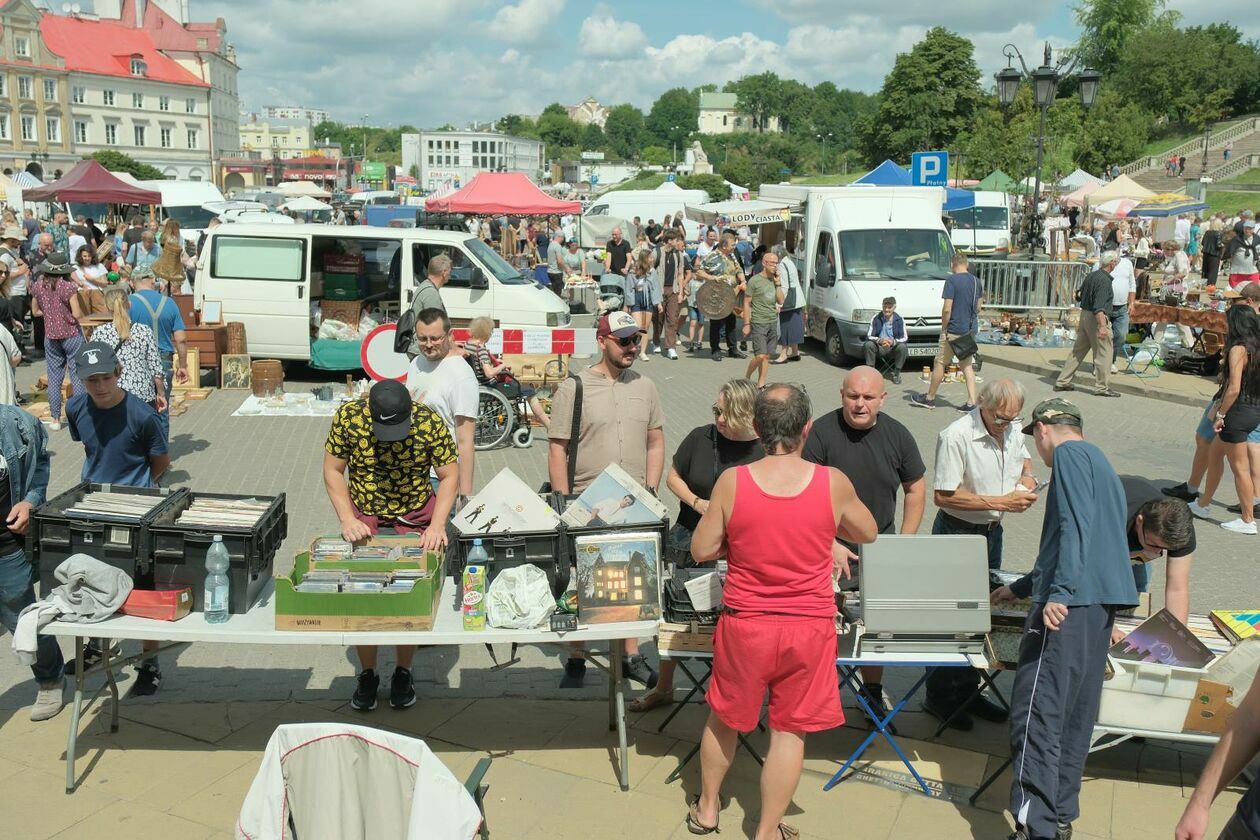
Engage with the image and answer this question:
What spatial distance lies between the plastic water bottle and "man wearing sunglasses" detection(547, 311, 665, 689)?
1.73 metres

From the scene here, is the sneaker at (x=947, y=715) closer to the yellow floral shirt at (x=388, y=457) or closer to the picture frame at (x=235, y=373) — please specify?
the yellow floral shirt at (x=388, y=457)

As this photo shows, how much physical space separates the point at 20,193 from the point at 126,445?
29343 mm

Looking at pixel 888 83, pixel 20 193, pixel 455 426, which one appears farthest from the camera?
pixel 888 83

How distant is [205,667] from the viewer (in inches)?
245

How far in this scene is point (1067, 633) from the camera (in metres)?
4.39

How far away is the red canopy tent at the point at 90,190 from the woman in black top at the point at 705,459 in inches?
1026

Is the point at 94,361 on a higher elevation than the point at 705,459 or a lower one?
higher

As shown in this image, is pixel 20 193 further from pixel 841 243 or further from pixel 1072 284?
pixel 1072 284

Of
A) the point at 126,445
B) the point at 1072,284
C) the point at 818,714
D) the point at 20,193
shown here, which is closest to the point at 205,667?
A: the point at 126,445

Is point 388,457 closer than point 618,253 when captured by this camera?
Yes

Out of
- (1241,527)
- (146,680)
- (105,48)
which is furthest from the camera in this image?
(105,48)

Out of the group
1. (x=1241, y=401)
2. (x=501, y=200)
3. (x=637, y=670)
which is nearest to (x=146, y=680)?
(x=637, y=670)

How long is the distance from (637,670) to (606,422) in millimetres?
1413

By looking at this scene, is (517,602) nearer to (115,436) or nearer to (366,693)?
(366,693)
